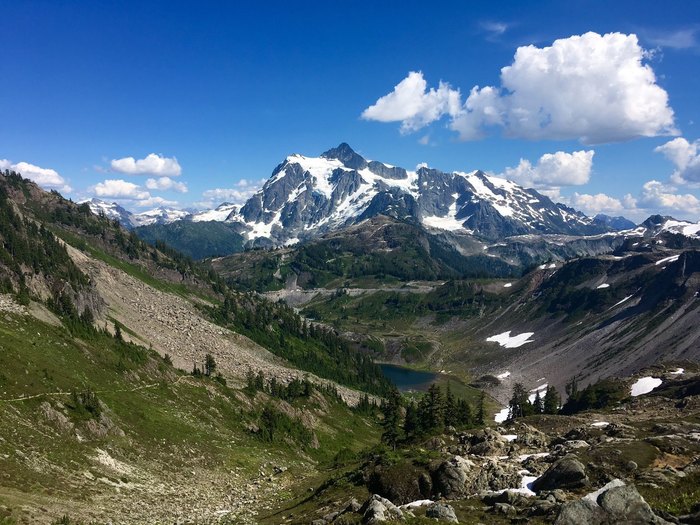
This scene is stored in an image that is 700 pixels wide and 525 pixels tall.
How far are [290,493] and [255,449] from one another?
26.4 metres

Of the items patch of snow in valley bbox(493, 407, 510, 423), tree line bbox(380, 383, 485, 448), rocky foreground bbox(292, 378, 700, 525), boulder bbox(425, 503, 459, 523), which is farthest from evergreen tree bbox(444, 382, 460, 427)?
boulder bbox(425, 503, 459, 523)

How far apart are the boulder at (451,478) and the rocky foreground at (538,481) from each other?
0.10m

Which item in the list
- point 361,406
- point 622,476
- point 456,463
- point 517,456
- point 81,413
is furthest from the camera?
point 361,406

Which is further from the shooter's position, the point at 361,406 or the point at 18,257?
the point at 361,406

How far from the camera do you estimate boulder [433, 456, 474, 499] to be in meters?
49.8

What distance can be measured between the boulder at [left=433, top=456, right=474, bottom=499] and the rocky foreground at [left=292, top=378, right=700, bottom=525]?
0.32ft

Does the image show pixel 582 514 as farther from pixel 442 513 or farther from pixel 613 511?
pixel 442 513

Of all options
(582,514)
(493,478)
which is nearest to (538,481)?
(493,478)

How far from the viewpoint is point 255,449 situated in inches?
3789

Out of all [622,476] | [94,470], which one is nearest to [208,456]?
[94,470]

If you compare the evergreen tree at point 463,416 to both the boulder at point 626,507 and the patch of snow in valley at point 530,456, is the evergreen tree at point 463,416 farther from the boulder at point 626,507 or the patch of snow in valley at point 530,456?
the boulder at point 626,507

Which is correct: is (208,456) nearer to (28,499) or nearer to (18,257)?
(28,499)

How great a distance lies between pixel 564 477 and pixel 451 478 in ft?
35.7

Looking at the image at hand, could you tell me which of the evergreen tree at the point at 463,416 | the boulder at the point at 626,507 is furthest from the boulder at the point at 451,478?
the evergreen tree at the point at 463,416
